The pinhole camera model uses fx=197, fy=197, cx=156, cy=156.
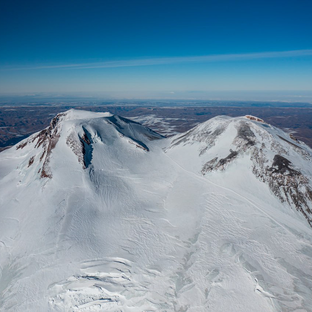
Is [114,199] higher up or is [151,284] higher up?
[114,199]

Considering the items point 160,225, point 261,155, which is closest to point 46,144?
point 160,225

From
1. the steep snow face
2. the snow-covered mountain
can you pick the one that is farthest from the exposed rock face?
the steep snow face

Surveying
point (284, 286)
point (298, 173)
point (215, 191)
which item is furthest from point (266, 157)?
point (284, 286)

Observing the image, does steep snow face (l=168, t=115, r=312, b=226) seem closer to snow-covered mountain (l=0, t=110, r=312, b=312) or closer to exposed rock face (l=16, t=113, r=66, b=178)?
snow-covered mountain (l=0, t=110, r=312, b=312)

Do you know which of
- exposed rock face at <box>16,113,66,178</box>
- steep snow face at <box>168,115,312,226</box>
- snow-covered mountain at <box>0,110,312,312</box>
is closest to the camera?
snow-covered mountain at <box>0,110,312,312</box>

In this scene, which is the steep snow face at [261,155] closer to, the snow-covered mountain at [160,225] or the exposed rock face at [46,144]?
the snow-covered mountain at [160,225]

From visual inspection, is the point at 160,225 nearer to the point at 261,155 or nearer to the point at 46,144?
the point at 261,155

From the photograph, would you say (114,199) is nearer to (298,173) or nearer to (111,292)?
(111,292)

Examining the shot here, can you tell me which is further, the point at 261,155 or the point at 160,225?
the point at 261,155
